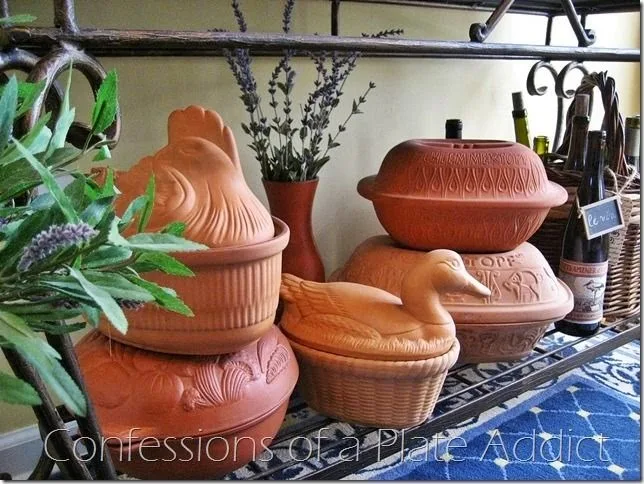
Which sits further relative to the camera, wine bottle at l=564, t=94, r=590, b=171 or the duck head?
wine bottle at l=564, t=94, r=590, b=171

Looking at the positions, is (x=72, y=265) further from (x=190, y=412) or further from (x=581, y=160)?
(x=581, y=160)

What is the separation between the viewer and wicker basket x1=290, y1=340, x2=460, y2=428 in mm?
548

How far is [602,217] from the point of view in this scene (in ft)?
2.55

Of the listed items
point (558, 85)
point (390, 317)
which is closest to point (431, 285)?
point (390, 317)

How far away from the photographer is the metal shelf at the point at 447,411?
0.57m

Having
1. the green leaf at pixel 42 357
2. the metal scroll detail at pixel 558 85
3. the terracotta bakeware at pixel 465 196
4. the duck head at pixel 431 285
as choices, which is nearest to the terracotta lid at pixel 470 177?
the terracotta bakeware at pixel 465 196

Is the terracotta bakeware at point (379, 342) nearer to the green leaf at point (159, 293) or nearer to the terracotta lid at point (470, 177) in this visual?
the terracotta lid at point (470, 177)

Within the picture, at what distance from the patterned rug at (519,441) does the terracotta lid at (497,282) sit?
0.38 feet

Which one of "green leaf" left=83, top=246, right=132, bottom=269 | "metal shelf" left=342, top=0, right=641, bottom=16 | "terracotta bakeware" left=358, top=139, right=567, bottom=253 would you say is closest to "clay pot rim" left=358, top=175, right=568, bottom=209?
"terracotta bakeware" left=358, top=139, right=567, bottom=253

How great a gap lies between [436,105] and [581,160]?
0.77 ft

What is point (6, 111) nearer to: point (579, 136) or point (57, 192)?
point (57, 192)

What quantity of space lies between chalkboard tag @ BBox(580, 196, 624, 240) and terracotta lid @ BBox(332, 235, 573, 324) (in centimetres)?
11

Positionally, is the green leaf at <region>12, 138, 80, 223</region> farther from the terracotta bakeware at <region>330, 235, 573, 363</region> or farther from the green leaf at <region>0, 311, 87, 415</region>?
the terracotta bakeware at <region>330, 235, 573, 363</region>

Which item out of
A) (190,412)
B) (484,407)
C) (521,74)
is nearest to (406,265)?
(484,407)
